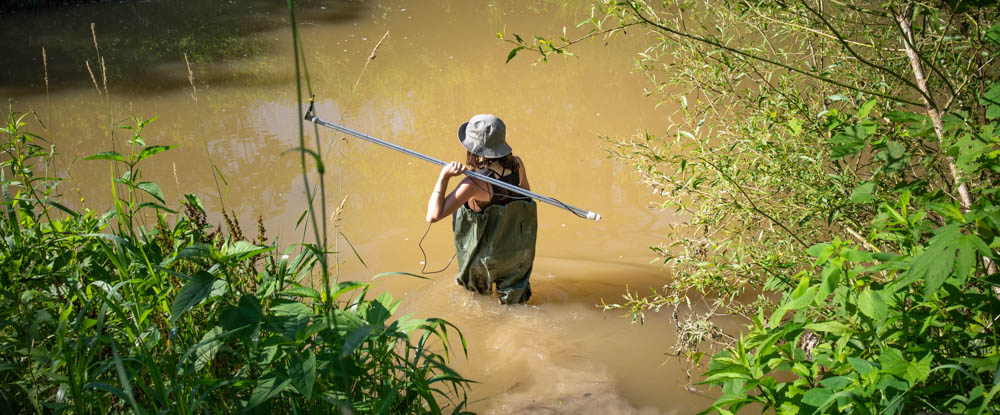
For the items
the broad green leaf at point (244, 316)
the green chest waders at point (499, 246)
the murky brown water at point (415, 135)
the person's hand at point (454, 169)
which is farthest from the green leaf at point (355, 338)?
the green chest waders at point (499, 246)

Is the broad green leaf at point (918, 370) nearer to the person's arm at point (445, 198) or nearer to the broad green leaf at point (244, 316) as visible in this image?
the broad green leaf at point (244, 316)

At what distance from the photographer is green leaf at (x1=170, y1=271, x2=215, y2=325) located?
172 cm

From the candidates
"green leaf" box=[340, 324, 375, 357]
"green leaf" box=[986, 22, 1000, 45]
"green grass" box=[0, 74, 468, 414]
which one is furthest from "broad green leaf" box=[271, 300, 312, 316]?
"green leaf" box=[986, 22, 1000, 45]

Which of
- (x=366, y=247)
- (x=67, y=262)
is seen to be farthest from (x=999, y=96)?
(x=366, y=247)

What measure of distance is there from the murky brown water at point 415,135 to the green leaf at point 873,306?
147 cm

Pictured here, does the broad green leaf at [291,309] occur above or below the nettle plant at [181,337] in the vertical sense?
above

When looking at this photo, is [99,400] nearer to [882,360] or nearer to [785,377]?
[882,360]

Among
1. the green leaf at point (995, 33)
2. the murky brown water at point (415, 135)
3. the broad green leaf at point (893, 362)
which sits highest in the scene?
the green leaf at point (995, 33)

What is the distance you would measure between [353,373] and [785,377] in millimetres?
2292

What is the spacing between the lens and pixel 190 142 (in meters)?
6.60

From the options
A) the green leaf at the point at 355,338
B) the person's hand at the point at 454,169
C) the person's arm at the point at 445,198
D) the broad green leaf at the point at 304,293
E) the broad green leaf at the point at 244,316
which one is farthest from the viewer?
the person's arm at the point at 445,198

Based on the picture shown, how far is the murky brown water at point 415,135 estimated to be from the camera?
3465 mm

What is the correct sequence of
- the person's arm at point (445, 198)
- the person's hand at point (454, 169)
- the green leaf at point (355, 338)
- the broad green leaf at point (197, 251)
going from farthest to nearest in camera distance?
1. the person's arm at point (445, 198)
2. the person's hand at point (454, 169)
3. the broad green leaf at point (197, 251)
4. the green leaf at point (355, 338)

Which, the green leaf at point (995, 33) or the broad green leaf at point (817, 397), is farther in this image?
the green leaf at point (995, 33)
